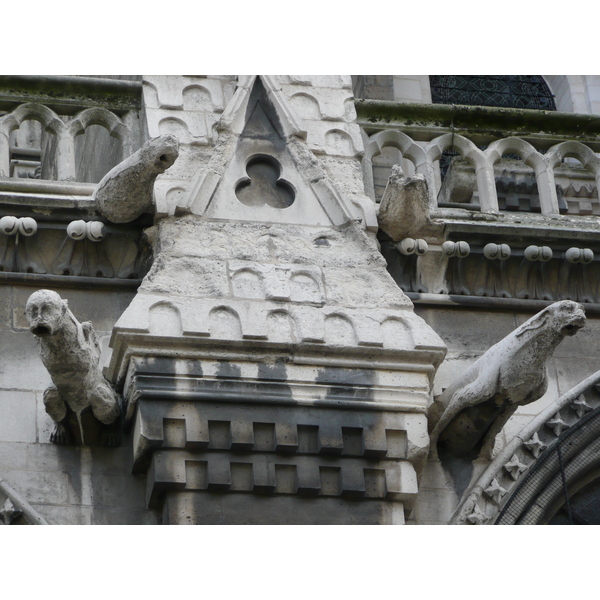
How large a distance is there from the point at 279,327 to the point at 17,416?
120cm

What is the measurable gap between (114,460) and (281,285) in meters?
1.07

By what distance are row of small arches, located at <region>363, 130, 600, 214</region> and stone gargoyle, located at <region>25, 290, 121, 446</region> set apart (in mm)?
1994

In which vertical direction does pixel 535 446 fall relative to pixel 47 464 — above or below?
above

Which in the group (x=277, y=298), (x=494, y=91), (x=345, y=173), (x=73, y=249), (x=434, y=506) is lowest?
(x=434, y=506)

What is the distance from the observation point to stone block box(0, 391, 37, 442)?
6.22 meters

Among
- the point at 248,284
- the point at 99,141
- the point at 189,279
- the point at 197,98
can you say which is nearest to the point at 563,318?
the point at 248,284

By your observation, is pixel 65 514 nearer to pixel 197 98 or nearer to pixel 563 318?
pixel 563 318

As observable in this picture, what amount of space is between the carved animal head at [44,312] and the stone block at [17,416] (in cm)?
73

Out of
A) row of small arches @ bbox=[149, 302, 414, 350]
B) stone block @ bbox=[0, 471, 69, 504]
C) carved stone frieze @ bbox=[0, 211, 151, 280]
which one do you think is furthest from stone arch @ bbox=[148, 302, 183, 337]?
stone block @ bbox=[0, 471, 69, 504]

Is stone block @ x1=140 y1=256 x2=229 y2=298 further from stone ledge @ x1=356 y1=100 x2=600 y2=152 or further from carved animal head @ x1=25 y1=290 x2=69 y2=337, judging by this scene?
stone ledge @ x1=356 y1=100 x2=600 y2=152

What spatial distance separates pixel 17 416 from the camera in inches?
248

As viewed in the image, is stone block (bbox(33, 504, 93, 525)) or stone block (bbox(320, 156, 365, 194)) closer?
stone block (bbox(33, 504, 93, 525))

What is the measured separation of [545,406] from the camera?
6.88 m

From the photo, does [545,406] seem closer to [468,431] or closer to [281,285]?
[468,431]
